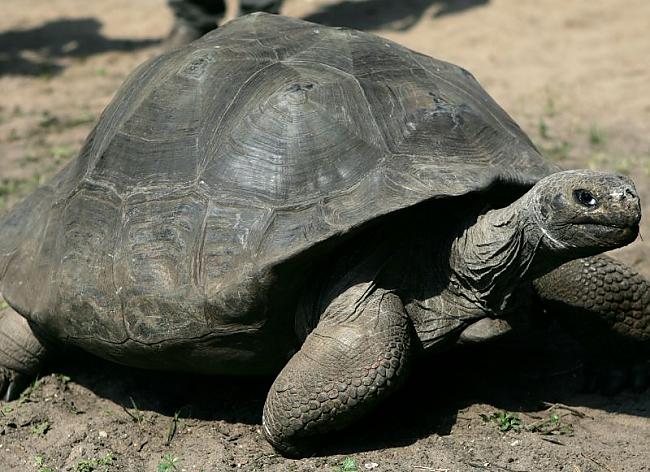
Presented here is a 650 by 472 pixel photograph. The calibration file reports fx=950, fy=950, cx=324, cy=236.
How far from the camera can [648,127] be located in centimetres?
671

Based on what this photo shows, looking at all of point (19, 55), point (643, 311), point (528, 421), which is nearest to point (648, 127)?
point (643, 311)

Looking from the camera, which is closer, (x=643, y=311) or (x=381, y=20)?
(x=643, y=311)

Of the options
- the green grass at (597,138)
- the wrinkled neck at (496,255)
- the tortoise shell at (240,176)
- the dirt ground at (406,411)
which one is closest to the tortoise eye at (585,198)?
the wrinkled neck at (496,255)

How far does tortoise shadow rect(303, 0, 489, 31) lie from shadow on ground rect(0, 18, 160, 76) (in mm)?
1978

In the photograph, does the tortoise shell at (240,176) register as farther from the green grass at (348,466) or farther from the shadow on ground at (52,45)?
the shadow on ground at (52,45)

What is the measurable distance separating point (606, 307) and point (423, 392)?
0.80m

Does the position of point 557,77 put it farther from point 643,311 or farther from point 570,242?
point 570,242

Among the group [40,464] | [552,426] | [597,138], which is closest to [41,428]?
[40,464]

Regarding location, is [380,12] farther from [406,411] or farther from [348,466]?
[348,466]

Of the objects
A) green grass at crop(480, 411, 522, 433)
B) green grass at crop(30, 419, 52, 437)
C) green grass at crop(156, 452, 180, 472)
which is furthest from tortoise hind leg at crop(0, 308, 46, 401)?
green grass at crop(480, 411, 522, 433)

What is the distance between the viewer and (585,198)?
3037 mm

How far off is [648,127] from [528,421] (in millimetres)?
3751

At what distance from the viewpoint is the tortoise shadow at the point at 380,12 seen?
10.1m

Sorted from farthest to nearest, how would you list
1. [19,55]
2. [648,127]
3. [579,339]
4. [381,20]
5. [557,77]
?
[381,20]
[19,55]
[557,77]
[648,127]
[579,339]
